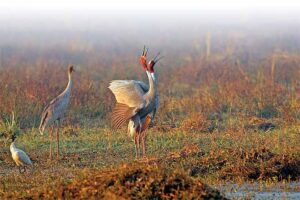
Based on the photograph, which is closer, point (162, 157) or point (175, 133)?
point (162, 157)

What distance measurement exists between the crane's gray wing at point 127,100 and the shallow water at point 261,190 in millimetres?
2541

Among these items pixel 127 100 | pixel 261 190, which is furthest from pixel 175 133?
pixel 261 190

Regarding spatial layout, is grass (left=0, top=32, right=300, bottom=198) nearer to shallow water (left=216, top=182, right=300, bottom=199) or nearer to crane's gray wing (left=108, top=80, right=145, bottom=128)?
shallow water (left=216, top=182, right=300, bottom=199)

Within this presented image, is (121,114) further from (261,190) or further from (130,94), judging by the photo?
(261,190)

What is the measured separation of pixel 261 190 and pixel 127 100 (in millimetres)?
3053

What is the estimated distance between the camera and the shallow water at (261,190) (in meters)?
8.83

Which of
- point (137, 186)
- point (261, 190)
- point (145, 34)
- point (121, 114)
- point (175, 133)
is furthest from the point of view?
point (145, 34)

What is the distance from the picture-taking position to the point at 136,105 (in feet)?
38.6

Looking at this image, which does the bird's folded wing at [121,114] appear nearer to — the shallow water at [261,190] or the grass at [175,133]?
the grass at [175,133]

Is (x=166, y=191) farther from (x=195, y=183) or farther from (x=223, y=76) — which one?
(x=223, y=76)

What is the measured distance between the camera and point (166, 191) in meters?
7.78

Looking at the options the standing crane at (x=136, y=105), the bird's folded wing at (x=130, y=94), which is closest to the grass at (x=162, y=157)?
the standing crane at (x=136, y=105)

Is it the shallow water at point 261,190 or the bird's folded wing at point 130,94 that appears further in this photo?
the bird's folded wing at point 130,94

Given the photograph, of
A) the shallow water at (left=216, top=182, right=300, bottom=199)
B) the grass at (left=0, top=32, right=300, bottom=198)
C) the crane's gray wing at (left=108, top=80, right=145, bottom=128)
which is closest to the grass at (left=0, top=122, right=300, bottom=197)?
the grass at (left=0, top=32, right=300, bottom=198)
